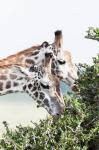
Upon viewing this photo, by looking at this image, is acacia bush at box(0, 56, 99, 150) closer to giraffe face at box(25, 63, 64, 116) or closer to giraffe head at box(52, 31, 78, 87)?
giraffe head at box(52, 31, 78, 87)

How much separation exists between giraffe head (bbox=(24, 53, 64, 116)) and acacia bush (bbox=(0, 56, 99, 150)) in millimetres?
1870

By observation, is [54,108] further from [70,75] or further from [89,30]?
[89,30]

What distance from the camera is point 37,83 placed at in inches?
618

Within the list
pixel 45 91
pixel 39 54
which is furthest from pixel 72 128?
pixel 39 54

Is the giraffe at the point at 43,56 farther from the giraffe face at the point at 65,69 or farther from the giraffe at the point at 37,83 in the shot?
the giraffe at the point at 37,83

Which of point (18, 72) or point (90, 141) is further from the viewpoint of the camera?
point (90, 141)

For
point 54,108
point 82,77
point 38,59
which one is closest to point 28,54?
point 38,59

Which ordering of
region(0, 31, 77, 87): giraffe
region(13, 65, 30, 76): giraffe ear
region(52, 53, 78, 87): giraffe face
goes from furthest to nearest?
region(52, 53, 78, 87): giraffe face
region(0, 31, 77, 87): giraffe
region(13, 65, 30, 76): giraffe ear

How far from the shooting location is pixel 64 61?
1675cm

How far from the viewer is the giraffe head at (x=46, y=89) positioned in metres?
15.5

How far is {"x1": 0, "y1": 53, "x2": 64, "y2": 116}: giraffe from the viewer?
15461 millimetres

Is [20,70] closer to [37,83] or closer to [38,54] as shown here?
[37,83]

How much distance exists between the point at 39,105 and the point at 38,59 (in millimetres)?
1031

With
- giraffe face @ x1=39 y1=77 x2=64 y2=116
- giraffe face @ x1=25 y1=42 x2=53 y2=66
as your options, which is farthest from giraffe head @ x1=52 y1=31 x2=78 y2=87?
giraffe face @ x1=39 y1=77 x2=64 y2=116
